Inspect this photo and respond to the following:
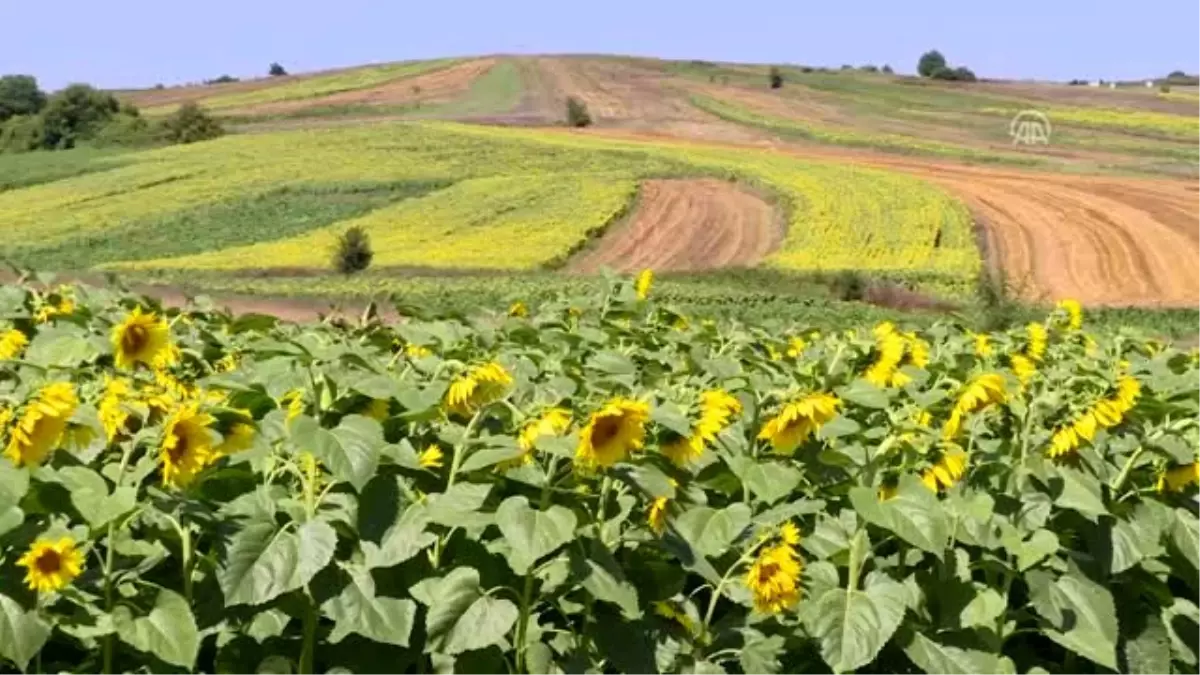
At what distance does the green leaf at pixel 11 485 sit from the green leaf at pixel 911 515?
4.50 feet

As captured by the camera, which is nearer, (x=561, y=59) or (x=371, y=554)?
(x=371, y=554)

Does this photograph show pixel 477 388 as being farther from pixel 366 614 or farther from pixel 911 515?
pixel 911 515

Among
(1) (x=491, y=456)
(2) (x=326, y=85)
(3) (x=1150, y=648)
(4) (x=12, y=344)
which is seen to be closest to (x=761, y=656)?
(1) (x=491, y=456)

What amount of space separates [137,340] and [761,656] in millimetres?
A: 1241

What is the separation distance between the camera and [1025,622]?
3281mm

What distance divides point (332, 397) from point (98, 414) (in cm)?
37

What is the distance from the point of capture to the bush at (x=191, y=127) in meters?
60.2

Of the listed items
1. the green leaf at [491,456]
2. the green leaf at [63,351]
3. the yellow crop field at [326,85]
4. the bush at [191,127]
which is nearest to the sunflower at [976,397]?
the green leaf at [491,456]

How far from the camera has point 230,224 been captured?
39.7m

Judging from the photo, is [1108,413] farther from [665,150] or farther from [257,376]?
[665,150]

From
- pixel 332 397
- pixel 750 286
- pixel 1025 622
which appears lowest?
pixel 750 286

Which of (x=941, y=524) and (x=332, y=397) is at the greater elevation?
(x=332, y=397)

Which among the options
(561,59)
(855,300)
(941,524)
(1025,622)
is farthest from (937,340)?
(561,59)

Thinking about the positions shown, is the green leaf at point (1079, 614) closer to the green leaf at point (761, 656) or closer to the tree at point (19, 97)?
the green leaf at point (761, 656)
